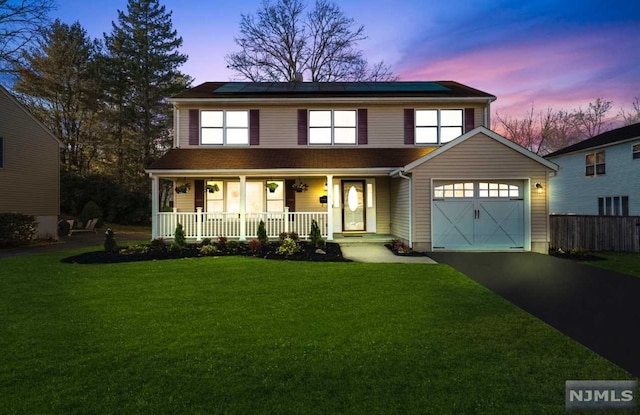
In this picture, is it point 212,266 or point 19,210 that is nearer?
point 212,266

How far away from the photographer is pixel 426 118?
15.8m

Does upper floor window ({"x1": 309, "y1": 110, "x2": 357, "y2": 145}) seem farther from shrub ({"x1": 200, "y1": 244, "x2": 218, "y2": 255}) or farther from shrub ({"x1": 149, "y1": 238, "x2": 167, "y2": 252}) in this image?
shrub ({"x1": 149, "y1": 238, "x2": 167, "y2": 252})

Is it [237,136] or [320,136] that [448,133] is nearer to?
[320,136]

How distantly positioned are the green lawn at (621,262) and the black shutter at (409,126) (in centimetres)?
771

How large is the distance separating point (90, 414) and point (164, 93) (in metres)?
34.8

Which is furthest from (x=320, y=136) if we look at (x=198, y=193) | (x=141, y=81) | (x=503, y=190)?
(x=141, y=81)

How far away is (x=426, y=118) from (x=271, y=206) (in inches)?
291

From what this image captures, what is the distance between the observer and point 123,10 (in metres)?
33.8

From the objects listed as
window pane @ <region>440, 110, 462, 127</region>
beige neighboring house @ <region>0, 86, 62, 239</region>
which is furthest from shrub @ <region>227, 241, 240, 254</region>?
beige neighboring house @ <region>0, 86, 62, 239</region>

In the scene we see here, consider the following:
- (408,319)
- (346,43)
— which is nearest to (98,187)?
(346,43)

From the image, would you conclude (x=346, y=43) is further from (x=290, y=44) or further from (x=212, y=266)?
(x=212, y=266)

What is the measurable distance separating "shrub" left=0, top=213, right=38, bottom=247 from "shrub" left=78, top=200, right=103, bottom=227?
9.42 metres

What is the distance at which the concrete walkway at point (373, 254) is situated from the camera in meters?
10.8

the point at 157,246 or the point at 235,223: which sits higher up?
the point at 235,223
